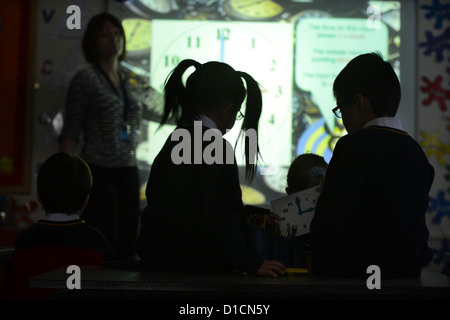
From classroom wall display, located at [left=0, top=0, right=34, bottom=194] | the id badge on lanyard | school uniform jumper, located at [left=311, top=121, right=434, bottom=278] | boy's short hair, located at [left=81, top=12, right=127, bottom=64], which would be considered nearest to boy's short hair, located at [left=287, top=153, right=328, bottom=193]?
school uniform jumper, located at [left=311, top=121, right=434, bottom=278]

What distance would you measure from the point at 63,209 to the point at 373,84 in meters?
0.98

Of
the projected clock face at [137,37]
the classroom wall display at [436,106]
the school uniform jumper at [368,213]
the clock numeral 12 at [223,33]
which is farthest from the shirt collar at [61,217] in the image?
the classroom wall display at [436,106]

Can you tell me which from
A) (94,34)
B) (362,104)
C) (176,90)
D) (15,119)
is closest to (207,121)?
(176,90)

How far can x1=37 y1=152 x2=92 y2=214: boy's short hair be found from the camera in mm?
1997

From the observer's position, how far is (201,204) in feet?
5.06

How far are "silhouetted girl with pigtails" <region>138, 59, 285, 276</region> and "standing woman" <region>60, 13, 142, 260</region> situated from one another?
1.44 m

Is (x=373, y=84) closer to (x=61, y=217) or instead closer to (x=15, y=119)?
(x=61, y=217)

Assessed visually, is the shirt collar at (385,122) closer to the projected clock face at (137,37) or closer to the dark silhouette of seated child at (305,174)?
the dark silhouette of seated child at (305,174)

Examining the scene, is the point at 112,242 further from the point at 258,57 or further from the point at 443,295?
the point at 443,295

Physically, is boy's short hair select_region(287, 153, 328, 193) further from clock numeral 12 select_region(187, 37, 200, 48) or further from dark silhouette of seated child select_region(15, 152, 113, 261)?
clock numeral 12 select_region(187, 37, 200, 48)

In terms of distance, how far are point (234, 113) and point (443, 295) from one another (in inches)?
28.3

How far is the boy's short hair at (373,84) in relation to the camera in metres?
1.62
